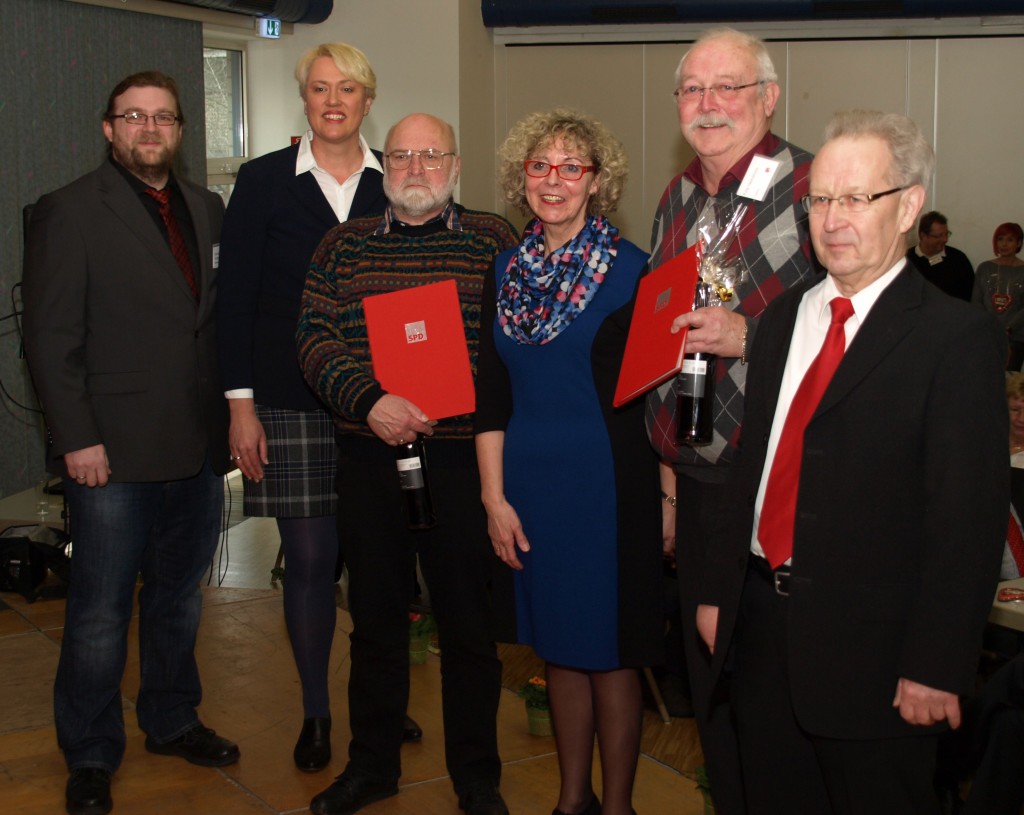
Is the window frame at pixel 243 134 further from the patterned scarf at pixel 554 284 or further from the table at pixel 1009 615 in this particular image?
the table at pixel 1009 615

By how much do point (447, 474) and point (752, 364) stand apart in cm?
98

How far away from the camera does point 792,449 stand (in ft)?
6.43

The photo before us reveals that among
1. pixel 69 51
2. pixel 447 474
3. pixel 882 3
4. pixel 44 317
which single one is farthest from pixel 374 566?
pixel 882 3

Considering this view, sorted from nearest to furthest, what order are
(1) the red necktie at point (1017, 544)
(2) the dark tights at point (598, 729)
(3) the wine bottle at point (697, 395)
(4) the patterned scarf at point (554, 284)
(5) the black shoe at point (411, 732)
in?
(3) the wine bottle at point (697, 395) → (4) the patterned scarf at point (554, 284) → (2) the dark tights at point (598, 729) → (1) the red necktie at point (1017, 544) → (5) the black shoe at point (411, 732)

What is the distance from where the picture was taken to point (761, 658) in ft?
6.63

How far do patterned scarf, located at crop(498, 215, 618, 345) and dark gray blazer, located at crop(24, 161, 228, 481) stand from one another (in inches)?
39.7

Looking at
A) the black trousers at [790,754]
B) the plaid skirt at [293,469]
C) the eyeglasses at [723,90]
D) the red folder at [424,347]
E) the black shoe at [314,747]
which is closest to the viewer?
the black trousers at [790,754]

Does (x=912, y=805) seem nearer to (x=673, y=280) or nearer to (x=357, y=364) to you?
(x=673, y=280)

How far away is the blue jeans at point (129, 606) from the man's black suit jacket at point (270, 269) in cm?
36

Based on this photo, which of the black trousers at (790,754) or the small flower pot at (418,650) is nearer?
the black trousers at (790,754)

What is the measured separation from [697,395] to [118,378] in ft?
5.25

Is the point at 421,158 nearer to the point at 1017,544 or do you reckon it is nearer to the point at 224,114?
the point at 1017,544

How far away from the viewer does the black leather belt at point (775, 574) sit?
1949mm

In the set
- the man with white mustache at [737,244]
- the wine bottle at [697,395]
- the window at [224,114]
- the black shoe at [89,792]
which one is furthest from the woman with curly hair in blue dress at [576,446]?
the window at [224,114]
